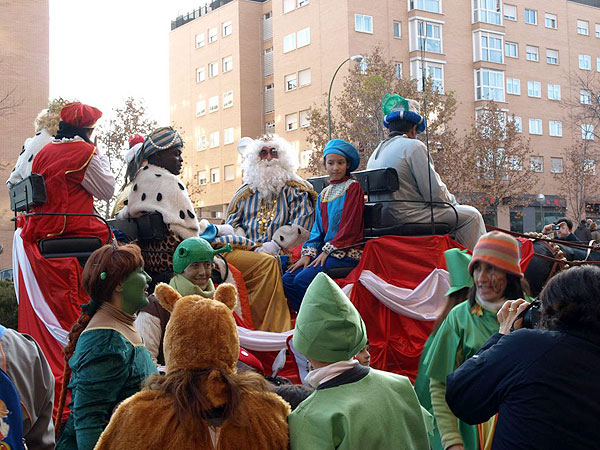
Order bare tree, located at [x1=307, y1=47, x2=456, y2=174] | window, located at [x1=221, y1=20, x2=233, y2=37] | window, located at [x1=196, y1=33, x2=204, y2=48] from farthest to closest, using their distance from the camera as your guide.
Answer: window, located at [x1=196, y1=33, x2=204, y2=48], window, located at [x1=221, y1=20, x2=233, y2=37], bare tree, located at [x1=307, y1=47, x2=456, y2=174]

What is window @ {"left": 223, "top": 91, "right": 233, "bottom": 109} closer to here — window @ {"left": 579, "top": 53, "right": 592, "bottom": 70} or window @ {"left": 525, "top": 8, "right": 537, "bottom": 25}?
window @ {"left": 525, "top": 8, "right": 537, "bottom": 25}

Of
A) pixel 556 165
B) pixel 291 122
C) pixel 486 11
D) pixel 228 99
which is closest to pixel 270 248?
pixel 291 122

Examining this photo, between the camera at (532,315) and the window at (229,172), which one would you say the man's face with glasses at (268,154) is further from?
the window at (229,172)

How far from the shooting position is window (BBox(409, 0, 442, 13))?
4384cm

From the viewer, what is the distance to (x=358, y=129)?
30359 mm

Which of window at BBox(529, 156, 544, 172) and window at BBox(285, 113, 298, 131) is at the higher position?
window at BBox(285, 113, 298, 131)

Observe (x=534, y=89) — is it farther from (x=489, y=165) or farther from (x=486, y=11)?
(x=489, y=165)

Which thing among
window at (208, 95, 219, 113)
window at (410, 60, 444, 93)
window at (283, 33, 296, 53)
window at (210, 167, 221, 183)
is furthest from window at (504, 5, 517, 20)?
window at (210, 167, 221, 183)

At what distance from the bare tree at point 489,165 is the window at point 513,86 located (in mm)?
12342

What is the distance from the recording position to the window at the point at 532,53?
48438mm

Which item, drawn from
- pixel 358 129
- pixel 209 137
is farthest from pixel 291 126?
pixel 358 129

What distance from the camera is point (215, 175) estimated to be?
4938cm

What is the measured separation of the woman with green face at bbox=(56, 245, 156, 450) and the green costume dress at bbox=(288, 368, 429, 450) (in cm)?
107

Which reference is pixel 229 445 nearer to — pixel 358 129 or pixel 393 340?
pixel 393 340
